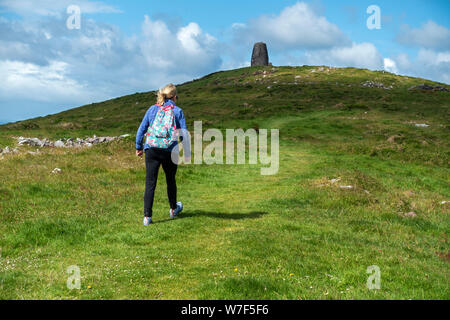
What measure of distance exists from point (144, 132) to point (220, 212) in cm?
384

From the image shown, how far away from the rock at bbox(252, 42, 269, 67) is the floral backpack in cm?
15574

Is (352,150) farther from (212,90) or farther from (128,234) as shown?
(212,90)

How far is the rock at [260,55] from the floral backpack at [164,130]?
15574cm

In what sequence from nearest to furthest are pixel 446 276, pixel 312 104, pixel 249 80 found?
pixel 446 276 → pixel 312 104 → pixel 249 80

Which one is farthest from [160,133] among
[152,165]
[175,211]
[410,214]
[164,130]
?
[410,214]

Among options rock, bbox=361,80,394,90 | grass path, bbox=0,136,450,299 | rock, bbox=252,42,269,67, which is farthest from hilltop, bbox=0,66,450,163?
rock, bbox=252,42,269,67

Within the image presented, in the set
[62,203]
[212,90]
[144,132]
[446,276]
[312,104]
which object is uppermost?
[212,90]

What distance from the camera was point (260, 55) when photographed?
16025cm

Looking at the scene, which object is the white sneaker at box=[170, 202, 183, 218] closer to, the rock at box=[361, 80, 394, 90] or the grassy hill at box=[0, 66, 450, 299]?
the grassy hill at box=[0, 66, 450, 299]

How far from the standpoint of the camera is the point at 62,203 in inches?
472

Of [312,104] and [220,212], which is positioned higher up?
[312,104]

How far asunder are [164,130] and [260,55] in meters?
158

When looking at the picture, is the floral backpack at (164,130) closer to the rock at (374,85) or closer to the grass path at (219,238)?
the grass path at (219,238)
